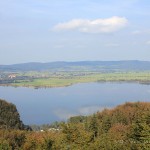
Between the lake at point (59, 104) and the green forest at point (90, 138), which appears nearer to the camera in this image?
the green forest at point (90, 138)

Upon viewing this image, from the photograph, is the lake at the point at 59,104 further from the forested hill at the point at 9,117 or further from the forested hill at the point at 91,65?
the forested hill at the point at 91,65

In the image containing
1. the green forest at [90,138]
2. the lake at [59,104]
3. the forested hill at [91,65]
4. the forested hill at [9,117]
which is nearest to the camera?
the green forest at [90,138]

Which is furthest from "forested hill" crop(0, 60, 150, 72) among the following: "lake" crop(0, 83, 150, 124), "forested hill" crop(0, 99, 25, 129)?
"forested hill" crop(0, 99, 25, 129)

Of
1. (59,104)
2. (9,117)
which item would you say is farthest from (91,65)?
(9,117)

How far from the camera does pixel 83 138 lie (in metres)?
13.0

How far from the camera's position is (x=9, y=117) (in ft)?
87.6

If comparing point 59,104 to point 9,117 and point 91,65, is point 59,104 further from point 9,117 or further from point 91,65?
point 91,65

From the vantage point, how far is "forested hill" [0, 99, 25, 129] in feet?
85.4

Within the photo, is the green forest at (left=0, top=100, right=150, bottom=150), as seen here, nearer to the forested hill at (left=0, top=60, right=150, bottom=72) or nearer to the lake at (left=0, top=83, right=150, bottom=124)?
the lake at (left=0, top=83, right=150, bottom=124)

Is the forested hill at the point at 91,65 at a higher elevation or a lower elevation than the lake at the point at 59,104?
higher

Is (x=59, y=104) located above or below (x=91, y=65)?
below

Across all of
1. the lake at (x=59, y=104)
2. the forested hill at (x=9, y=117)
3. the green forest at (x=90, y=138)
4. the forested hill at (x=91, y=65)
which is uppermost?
the forested hill at (x=91, y=65)

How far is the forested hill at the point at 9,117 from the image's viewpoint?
85.4 ft

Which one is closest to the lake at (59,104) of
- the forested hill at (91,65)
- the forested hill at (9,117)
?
the forested hill at (9,117)
